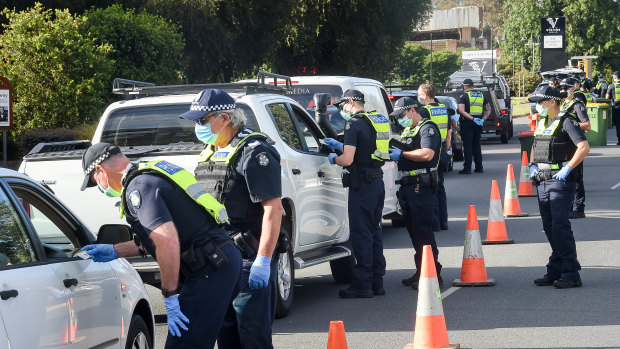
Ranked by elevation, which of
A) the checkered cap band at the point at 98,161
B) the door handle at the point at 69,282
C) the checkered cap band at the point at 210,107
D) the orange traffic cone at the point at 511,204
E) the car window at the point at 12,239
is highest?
the checkered cap band at the point at 210,107

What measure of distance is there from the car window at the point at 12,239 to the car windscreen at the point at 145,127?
4.67 m

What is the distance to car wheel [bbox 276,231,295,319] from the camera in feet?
28.9

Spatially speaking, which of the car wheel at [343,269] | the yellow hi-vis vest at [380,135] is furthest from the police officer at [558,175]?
the car wheel at [343,269]

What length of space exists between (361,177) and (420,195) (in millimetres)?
828

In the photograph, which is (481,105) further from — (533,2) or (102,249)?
(533,2)

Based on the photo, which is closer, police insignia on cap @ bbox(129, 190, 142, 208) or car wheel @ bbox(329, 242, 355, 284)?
police insignia on cap @ bbox(129, 190, 142, 208)

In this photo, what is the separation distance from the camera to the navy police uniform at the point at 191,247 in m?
4.91

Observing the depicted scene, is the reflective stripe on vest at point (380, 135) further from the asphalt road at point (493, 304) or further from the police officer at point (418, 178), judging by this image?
the asphalt road at point (493, 304)

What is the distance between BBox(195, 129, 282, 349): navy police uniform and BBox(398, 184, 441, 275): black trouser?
4.67 metres

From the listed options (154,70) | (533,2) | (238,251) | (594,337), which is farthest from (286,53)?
(533,2)

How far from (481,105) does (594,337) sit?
1376 cm

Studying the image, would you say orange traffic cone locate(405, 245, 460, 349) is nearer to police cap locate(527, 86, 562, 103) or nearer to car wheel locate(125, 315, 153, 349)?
car wheel locate(125, 315, 153, 349)

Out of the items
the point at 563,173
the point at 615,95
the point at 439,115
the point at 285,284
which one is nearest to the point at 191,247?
the point at 285,284

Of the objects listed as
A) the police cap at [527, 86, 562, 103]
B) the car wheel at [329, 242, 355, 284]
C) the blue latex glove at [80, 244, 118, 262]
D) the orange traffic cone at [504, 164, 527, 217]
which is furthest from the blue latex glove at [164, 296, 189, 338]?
the orange traffic cone at [504, 164, 527, 217]
